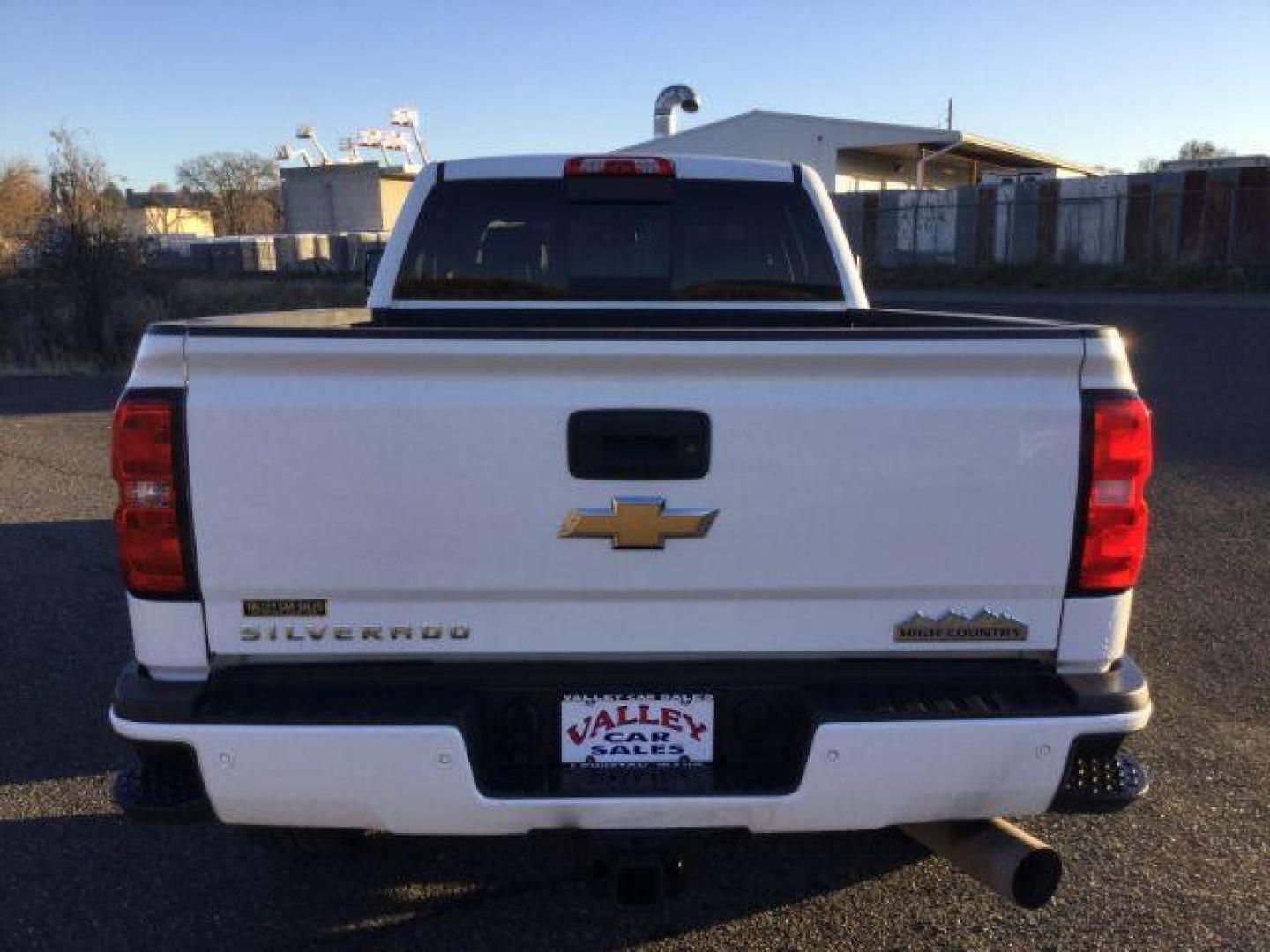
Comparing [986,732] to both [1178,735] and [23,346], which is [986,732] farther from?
[23,346]

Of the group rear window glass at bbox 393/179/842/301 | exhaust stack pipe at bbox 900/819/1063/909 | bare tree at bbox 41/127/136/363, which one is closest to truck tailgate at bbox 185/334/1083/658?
exhaust stack pipe at bbox 900/819/1063/909

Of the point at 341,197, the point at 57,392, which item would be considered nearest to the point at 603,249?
the point at 57,392

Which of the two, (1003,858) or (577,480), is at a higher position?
(577,480)

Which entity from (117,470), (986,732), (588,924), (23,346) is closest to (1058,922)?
(986,732)

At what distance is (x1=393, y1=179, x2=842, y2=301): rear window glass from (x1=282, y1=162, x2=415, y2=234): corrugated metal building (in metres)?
73.0

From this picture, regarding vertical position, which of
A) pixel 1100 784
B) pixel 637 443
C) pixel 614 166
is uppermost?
pixel 614 166

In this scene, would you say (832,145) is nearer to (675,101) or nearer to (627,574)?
(675,101)

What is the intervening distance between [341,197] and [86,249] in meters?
64.0

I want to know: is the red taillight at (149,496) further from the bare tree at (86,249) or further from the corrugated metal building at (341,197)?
the corrugated metal building at (341,197)

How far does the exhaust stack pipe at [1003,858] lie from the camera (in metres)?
2.36

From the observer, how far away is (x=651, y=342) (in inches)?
87.9

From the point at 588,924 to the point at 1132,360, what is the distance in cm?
1479

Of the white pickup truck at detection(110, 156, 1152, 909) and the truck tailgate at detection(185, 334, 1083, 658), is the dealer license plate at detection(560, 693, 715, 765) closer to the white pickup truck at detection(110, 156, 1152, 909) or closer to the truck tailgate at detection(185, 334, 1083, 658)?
the white pickup truck at detection(110, 156, 1152, 909)

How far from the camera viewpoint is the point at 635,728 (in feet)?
7.73
